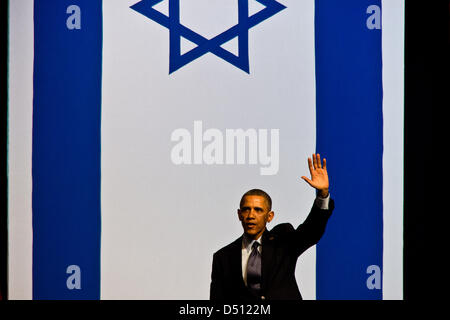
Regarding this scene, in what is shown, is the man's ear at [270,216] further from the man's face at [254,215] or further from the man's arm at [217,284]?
the man's arm at [217,284]

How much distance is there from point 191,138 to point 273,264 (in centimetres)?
120

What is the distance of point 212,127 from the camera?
3.51 metres

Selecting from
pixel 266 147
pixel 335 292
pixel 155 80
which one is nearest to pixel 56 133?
pixel 155 80

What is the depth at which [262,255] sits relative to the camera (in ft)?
8.50

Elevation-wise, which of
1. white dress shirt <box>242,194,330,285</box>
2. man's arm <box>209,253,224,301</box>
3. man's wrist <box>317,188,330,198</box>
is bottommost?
man's arm <box>209,253,224,301</box>

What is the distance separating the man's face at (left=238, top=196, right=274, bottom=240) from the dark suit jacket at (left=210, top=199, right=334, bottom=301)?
0.17ft

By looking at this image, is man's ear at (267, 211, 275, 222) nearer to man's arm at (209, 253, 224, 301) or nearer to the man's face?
the man's face

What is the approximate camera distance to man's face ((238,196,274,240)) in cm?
262
